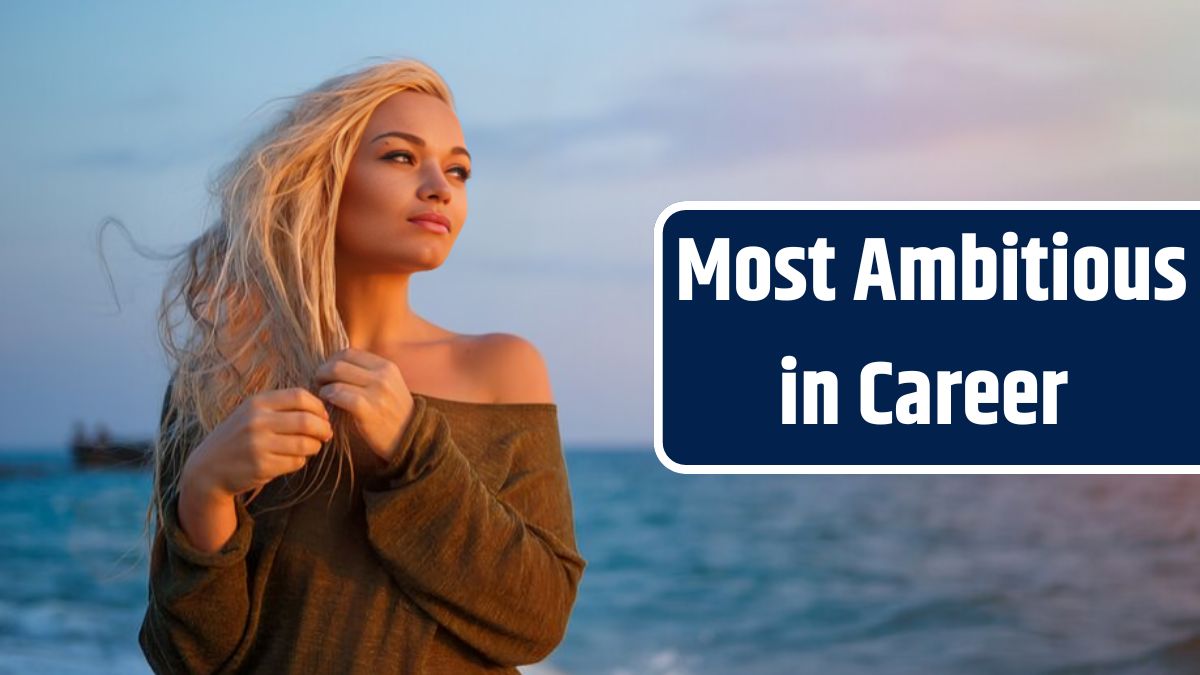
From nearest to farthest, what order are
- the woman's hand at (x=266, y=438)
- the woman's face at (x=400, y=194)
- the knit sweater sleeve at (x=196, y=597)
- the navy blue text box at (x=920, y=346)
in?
the woman's hand at (x=266, y=438) → the knit sweater sleeve at (x=196, y=597) → the woman's face at (x=400, y=194) → the navy blue text box at (x=920, y=346)

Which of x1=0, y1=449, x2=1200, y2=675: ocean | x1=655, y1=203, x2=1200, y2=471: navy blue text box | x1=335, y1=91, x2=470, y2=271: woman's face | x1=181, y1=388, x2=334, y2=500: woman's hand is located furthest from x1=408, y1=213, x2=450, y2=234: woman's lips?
x1=0, y1=449, x2=1200, y2=675: ocean

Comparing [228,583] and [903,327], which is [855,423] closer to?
[903,327]

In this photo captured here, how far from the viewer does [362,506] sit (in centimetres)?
147

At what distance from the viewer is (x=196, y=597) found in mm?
1442

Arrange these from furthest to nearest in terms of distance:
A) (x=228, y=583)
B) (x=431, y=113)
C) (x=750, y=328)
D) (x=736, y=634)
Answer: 1. (x=736, y=634)
2. (x=750, y=328)
3. (x=431, y=113)
4. (x=228, y=583)

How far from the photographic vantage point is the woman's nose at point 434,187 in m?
1.54

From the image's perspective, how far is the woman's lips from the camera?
5.05 feet

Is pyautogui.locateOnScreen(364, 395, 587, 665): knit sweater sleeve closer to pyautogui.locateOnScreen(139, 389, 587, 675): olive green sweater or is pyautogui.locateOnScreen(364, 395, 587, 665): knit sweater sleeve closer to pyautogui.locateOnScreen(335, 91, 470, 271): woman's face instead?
pyautogui.locateOnScreen(139, 389, 587, 675): olive green sweater

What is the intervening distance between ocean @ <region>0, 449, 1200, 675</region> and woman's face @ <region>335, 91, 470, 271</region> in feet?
13.4

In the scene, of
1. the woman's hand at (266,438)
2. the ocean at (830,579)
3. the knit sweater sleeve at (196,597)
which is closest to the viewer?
the woman's hand at (266,438)

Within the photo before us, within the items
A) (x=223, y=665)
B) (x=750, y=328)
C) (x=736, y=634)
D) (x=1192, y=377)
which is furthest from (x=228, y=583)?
(x=736, y=634)

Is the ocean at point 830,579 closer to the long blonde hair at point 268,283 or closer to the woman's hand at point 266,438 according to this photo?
the long blonde hair at point 268,283

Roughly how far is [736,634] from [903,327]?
16.3 ft

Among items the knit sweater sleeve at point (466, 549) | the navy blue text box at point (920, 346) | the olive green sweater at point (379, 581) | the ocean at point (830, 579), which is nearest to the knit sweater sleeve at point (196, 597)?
the olive green sweater at point (379, 581)
